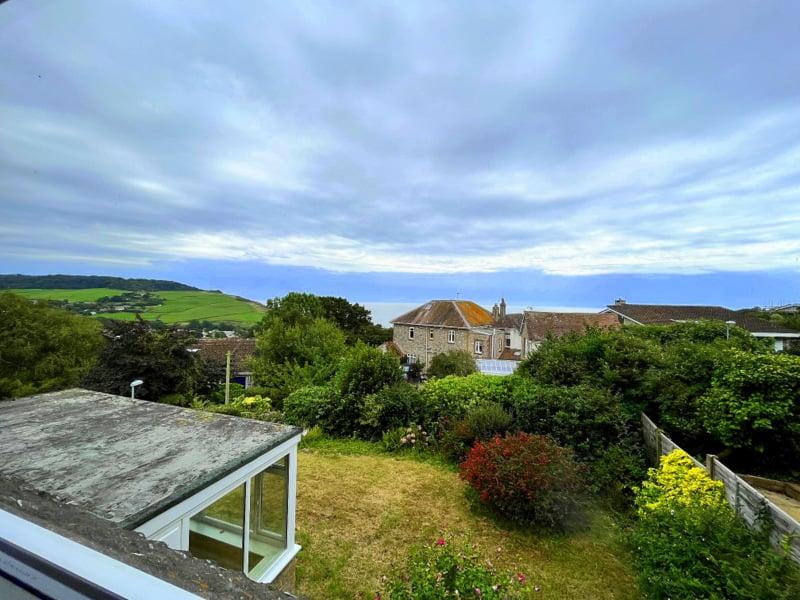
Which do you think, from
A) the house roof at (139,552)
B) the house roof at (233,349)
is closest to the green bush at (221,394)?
the house roof at (233,349)

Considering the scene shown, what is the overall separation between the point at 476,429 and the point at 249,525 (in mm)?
4866

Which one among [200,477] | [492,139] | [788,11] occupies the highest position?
[492,139]

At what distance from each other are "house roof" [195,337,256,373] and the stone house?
1133 centimetres

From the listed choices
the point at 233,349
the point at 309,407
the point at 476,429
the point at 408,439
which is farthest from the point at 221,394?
the point at 476,429

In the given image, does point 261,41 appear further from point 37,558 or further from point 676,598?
point 676,598

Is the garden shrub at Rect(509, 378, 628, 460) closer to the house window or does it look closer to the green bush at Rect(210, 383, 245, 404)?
the house window

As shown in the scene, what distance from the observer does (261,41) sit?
7.67 ft

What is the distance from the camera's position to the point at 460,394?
787 centimetres

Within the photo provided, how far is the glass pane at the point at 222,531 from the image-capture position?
236 centimetres

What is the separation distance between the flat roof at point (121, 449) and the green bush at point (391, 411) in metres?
5.21

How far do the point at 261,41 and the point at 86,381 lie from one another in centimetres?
1235

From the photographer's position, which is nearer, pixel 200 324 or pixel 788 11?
pixel 788 11

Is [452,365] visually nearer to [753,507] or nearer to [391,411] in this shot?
[391,411]

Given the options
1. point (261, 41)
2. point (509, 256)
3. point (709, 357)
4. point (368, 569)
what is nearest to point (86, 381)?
point (368, 569)
